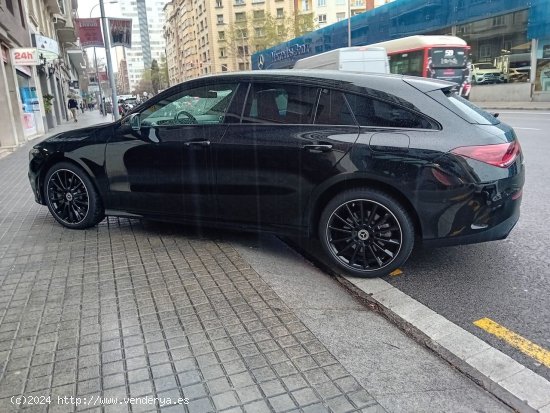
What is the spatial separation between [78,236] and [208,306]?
240 cm

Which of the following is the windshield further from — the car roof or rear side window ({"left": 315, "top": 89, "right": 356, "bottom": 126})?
rear side window ({"left": 315, "top": 89, "right": 356, "bottom": 126})

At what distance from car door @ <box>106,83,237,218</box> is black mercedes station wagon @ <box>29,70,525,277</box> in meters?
0.01

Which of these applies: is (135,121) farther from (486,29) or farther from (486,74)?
(486,29)

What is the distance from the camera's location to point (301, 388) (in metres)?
2.40

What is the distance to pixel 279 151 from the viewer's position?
3947 millimetres

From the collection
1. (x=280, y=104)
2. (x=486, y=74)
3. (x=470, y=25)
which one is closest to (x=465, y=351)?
(x=280, y=104)

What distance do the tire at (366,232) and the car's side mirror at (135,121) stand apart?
83.5 inches

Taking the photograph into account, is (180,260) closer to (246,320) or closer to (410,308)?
(246,320)

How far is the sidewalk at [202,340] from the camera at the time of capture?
2357mm

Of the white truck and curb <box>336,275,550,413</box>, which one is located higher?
the white truck

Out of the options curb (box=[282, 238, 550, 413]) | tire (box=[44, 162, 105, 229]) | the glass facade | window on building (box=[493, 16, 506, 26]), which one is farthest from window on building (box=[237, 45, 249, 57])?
curb (box=[282, 238, 550, 413])

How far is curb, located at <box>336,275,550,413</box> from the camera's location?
2344mm

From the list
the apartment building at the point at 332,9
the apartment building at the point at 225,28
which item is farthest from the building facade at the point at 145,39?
the apartment building at the point at 332,9

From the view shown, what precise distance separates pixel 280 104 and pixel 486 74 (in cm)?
2883
